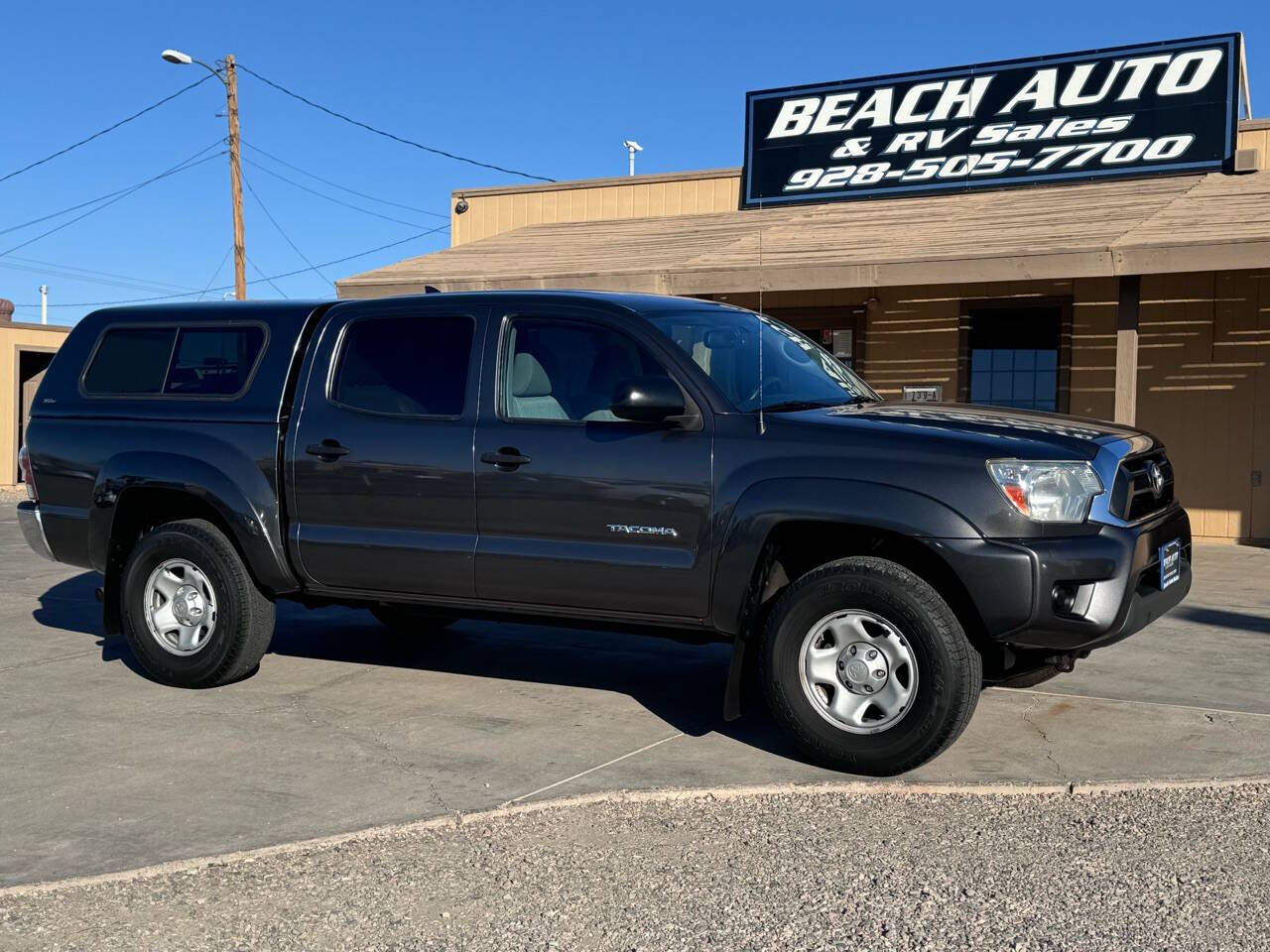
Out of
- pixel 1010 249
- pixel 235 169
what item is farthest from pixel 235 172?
pixel 1010 249

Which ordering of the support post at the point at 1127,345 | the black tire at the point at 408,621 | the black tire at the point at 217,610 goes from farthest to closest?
the support post at the point at 1127,345, the black tire at the point at 408,621, the black tire at the point at 217,610

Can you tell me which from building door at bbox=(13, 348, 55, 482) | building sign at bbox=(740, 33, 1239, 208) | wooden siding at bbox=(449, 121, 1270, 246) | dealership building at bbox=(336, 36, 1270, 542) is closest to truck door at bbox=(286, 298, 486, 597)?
dealership building at bbox=(336, 36, 1270, 542)

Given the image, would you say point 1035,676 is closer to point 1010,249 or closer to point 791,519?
point 791,519

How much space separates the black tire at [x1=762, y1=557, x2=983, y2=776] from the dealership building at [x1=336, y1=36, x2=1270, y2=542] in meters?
7.26

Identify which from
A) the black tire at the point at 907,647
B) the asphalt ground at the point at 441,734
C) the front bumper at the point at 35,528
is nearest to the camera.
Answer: the asphalt ground at the point at 441,734

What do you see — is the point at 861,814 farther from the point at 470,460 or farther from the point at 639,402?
the point at 470,460

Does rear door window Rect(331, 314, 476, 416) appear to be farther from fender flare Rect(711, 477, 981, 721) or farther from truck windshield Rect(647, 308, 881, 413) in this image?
fender flare Rect(711, 477, 981, 721)

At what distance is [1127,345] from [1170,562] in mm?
6861

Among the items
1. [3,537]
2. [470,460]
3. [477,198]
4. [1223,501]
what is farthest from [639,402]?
[477,198]

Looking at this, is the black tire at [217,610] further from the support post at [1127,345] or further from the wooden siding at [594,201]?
the wooden siding at [594,201]

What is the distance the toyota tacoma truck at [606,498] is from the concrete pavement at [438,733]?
13.9 inches

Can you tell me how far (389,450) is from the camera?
621 cm

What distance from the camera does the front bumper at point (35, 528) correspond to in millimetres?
7234

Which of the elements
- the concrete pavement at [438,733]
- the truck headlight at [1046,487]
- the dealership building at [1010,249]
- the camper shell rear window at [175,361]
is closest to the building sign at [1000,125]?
the dealership building at [1010,249]
